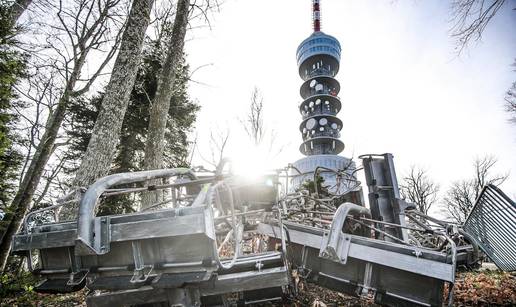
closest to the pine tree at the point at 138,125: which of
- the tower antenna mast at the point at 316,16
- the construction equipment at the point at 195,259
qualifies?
the construction equipment at the point at 195,259

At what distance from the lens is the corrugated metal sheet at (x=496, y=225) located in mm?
5595

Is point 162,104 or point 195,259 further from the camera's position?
point 162,104

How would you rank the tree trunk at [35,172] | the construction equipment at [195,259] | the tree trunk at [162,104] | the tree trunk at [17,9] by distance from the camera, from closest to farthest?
Answer: the construction equipment at [195,259]
the tree trunk at [17,9]
the tree trunk at [162,104]
the tree trunk at [35,172]

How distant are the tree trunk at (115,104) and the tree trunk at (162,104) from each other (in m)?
1.60

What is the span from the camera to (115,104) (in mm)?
5090

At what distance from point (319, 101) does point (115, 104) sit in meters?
55.1

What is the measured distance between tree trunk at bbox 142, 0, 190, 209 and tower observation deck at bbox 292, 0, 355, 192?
47.2m

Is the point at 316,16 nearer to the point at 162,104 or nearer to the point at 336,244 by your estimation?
the point at 162,104

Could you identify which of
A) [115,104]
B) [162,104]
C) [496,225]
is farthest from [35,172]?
[496,225]

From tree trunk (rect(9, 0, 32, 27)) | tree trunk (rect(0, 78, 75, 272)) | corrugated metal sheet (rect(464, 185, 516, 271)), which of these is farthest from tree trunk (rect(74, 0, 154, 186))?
corrugated metal sheet (rect(464, 185, 516, 271))

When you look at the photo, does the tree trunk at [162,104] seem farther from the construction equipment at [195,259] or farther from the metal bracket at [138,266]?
the metal bracket at [138,266]

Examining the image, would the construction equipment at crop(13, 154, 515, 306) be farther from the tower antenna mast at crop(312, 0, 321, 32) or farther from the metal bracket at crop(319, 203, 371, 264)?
the tower antenna mast at crop(312, 0, 321, 32)

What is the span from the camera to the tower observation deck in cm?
5512

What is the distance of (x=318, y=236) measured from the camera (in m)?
3.22
